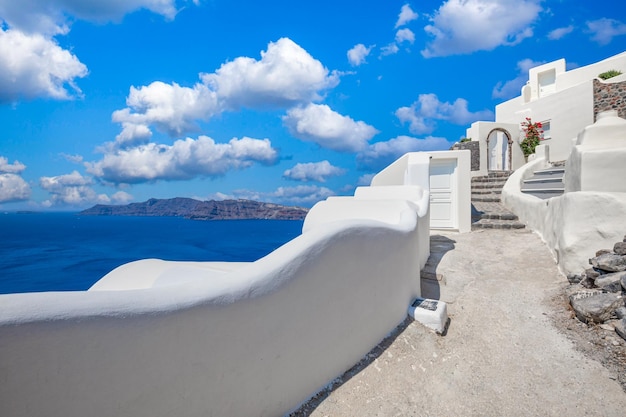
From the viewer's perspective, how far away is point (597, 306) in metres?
A: 3.71

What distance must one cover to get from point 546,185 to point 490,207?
5.66ft

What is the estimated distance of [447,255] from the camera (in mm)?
6570

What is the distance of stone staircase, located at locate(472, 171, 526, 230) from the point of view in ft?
30.2

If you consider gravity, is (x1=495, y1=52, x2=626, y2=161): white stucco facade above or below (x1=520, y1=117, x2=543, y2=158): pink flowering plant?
above

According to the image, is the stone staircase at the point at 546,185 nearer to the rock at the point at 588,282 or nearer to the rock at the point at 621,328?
the rock at the point at 588,282

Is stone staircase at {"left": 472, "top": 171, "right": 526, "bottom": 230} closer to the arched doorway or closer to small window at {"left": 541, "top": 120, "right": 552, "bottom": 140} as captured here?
small window at {"left": 541, "top": 120, "right": 552, "bottom": 140}

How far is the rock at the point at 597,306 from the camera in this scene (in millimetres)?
3656

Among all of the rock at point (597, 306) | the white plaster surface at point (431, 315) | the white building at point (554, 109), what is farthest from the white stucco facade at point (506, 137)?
the white plaster surface at point (431, 315)

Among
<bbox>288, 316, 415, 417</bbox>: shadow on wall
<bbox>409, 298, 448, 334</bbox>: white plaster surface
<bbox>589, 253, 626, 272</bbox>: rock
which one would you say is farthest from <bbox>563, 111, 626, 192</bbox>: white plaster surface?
<bbox>288, 316, 415, 417</bbox>: shadow on wall

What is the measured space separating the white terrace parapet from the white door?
259 inches

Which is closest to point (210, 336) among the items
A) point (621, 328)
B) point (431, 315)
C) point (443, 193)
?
point (431, 315)

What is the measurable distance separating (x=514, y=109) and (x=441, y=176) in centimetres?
1804

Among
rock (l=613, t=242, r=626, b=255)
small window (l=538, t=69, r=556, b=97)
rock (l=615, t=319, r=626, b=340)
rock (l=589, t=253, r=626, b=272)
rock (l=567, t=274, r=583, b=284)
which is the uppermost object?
small window (l=538, t=69, r=556, b=97)

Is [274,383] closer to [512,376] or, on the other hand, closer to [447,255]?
[512,376]
